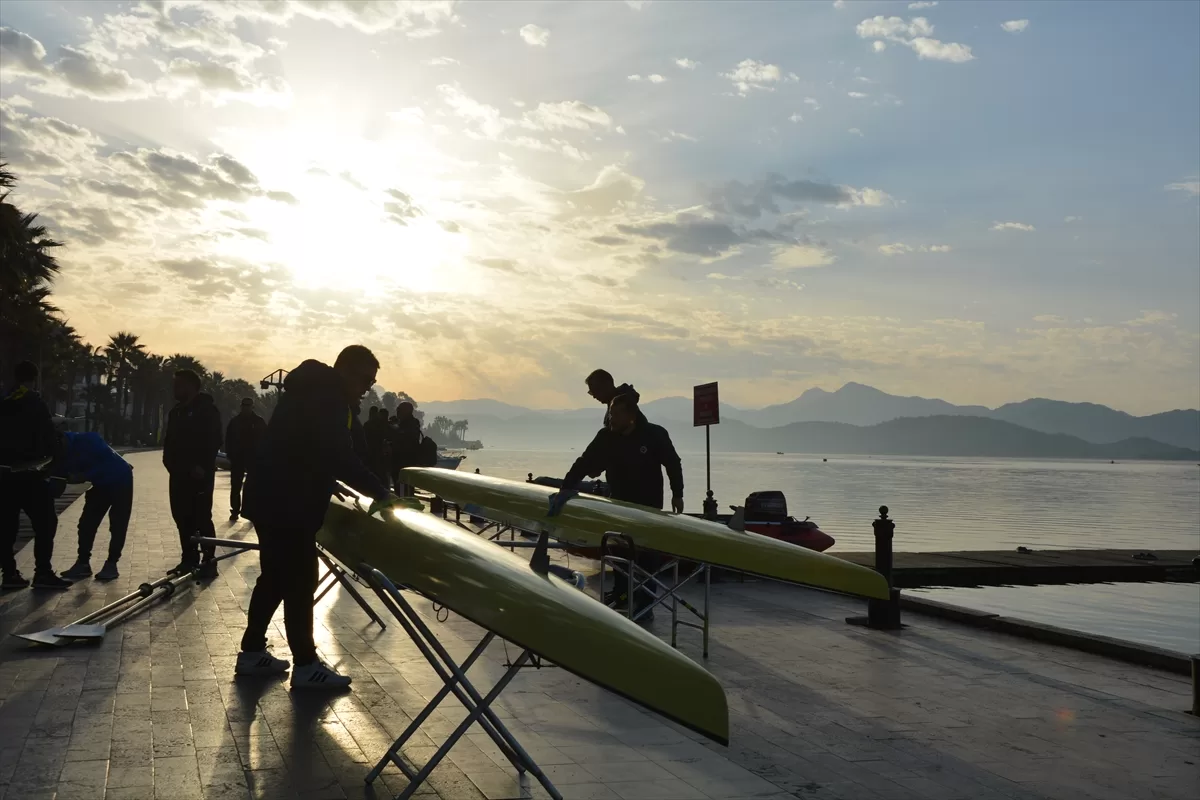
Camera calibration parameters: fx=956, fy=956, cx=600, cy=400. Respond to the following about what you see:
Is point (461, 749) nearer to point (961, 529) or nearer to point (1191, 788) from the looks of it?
point (1191, 788)

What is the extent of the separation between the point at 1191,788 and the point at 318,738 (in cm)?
441

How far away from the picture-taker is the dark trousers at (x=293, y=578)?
5.98 meters

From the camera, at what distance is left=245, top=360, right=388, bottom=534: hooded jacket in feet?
19.2

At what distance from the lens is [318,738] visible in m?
5.00

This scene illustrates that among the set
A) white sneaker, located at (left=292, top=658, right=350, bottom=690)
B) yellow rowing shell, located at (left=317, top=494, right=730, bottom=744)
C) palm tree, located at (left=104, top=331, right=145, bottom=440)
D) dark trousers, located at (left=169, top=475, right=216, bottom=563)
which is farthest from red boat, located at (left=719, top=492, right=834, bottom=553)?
palm tree, located at (left=104, top=331, right=145, bottom=440)

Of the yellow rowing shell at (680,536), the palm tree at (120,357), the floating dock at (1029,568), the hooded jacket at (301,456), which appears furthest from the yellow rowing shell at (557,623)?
the palm tree at (120,357)

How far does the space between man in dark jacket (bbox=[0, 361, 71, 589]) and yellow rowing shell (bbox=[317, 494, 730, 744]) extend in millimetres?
6633

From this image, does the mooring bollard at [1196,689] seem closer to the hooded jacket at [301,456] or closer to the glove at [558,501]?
the glove at [558,501]

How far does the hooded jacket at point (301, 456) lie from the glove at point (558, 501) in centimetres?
258

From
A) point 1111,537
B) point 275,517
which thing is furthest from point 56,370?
point 275,517

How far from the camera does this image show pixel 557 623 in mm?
3449

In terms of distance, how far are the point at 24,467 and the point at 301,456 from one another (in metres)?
5.27

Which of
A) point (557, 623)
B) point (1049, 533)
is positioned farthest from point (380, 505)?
point (1049, 533)

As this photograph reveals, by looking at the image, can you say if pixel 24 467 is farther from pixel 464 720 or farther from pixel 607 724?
pixel 464 720
